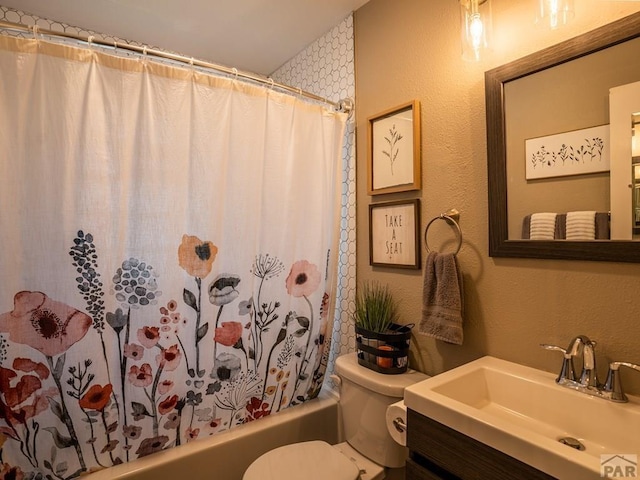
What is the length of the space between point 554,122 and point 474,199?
35cm

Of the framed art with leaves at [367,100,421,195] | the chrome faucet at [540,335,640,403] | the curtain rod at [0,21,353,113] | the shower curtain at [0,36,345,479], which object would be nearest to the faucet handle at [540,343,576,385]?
the chrome faucet at [540,335,640,403]

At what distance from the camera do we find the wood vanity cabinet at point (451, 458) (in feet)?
2.59

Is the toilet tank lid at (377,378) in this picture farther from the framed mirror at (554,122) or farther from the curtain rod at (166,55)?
the curtain rod at (166,55)

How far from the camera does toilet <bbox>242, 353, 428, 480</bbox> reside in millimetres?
1327

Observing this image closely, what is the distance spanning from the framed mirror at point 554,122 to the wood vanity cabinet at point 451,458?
624mm

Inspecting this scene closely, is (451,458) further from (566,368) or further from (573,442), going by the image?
(566,368)

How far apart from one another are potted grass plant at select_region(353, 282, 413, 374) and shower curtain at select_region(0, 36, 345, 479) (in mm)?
334

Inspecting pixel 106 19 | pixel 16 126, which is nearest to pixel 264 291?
pixel 16 126

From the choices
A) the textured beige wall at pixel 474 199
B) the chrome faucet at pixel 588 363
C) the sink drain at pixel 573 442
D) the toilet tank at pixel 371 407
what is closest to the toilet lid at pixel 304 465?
the toilet tank at pixel 371 407

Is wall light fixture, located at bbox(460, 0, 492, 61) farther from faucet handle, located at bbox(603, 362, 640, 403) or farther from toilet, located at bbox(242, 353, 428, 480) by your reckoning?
toilet, located at bbox(242, 353, 428, 480)

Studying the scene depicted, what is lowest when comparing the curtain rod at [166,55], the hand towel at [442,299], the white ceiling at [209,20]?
the hand towel at [442,299]

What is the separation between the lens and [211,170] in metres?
1.49

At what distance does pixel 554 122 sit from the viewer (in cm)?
111

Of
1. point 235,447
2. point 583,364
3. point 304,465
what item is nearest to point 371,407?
point 304,465
